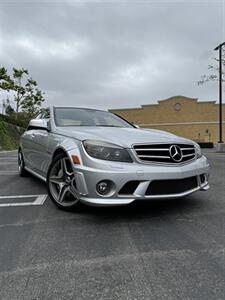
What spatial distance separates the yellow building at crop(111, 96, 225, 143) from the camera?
40.3m

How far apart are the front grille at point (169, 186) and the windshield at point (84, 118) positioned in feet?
5.84

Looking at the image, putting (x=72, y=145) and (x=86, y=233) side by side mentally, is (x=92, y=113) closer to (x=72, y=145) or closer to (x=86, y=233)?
(x=72, y=145)

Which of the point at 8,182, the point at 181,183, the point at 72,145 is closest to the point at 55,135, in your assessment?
the point at 72,145

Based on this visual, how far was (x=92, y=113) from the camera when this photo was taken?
4582mm

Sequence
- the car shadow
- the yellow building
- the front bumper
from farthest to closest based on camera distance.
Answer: the yellow building
the car shadow
the front bumper

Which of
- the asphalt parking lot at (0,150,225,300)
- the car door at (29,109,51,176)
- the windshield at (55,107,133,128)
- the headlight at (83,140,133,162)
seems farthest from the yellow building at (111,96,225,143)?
the headlight at (83,140,133,162)

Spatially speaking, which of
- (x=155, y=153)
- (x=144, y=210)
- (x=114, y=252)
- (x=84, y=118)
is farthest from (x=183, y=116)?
(x=114, y=252)

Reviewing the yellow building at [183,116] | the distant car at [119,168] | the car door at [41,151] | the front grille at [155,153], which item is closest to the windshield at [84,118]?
the car door at [41,151]

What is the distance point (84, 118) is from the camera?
4242 mm

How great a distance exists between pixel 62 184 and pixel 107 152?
865 mm

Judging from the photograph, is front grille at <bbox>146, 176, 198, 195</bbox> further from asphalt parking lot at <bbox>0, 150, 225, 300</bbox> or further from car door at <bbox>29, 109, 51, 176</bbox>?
car door at <bbox>29, 109, 51, 176</bbox>

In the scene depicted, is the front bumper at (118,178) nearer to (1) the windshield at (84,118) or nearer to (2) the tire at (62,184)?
(2) the tire at (62,184)

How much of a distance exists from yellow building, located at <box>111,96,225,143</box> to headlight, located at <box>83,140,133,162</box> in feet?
128

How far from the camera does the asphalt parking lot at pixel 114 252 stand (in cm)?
164
